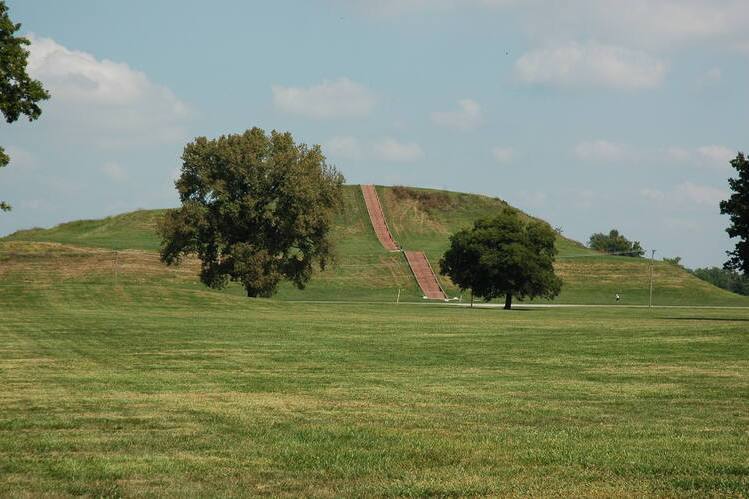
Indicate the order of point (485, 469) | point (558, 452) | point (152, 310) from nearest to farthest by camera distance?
1. point (485, 469)
2. point (558, 452)
3. point (152, 310)

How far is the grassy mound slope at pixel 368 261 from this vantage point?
113250mm

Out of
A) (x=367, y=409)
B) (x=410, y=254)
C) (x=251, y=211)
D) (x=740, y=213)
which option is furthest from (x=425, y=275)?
(x=367, y=409)

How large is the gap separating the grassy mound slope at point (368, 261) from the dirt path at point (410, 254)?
4.31 ft

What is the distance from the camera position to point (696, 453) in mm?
12047

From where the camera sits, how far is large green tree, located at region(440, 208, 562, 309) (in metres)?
93.8

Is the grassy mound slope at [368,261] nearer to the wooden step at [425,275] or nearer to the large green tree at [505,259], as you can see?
the wooden step at [425,275]

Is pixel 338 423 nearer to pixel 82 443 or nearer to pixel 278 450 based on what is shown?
pixel 278 450

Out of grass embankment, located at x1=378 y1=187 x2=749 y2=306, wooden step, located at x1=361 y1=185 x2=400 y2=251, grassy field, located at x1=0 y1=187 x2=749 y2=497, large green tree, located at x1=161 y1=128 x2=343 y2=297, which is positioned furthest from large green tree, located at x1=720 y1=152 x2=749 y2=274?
wooden step, located at x1=361 y1=185 x2=400 y2=251

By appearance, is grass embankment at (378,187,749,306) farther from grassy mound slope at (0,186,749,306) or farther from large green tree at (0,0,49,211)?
large green tree at (0,0,49,211)

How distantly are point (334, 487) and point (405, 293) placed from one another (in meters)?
120

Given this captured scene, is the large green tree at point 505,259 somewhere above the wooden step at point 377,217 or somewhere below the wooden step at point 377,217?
below

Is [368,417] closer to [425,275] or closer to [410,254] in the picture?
[425,275]

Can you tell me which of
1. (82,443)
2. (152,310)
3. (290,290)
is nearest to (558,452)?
(82,443)

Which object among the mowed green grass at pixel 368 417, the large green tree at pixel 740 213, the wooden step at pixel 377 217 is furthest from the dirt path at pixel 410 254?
the mowed green grass at pixel 368 417
